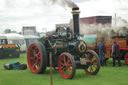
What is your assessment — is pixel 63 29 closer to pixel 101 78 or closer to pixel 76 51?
pixel 76 51

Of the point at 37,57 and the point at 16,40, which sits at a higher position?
the point at 16,40

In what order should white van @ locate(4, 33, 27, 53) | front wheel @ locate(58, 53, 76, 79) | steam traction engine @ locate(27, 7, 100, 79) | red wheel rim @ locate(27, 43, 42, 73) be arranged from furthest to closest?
white van @ locate(4, 33, 27, 53) < red wheel rim @ locate(27, 43, 42, 73) < steam traction engine @ locate(27, 7, 100, 79) < front wheel @ locate(58, 53, 76, 79)

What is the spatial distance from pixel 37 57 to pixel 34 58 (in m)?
0.32

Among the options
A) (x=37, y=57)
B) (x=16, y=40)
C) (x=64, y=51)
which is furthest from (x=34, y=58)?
(x=16, y=40)

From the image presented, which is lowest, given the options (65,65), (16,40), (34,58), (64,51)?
(65,65)

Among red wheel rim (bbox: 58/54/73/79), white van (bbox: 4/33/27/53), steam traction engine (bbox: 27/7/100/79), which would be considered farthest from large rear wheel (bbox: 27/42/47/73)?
white van (bbox: 4/33/27/53)

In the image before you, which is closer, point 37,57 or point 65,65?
point 65,65

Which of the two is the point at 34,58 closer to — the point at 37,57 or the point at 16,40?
the point at 37,57

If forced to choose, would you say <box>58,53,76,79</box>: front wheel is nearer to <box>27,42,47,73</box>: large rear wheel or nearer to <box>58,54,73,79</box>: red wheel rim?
<box>58,54,73,79</box>: red wheel rim

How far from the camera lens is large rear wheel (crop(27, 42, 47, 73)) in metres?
8.02

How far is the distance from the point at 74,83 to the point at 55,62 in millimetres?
1820

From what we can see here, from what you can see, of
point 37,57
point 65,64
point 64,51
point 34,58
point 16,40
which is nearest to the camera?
point 65,64

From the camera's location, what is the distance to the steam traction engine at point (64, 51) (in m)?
7.69

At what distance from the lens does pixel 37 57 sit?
8.43 meters
